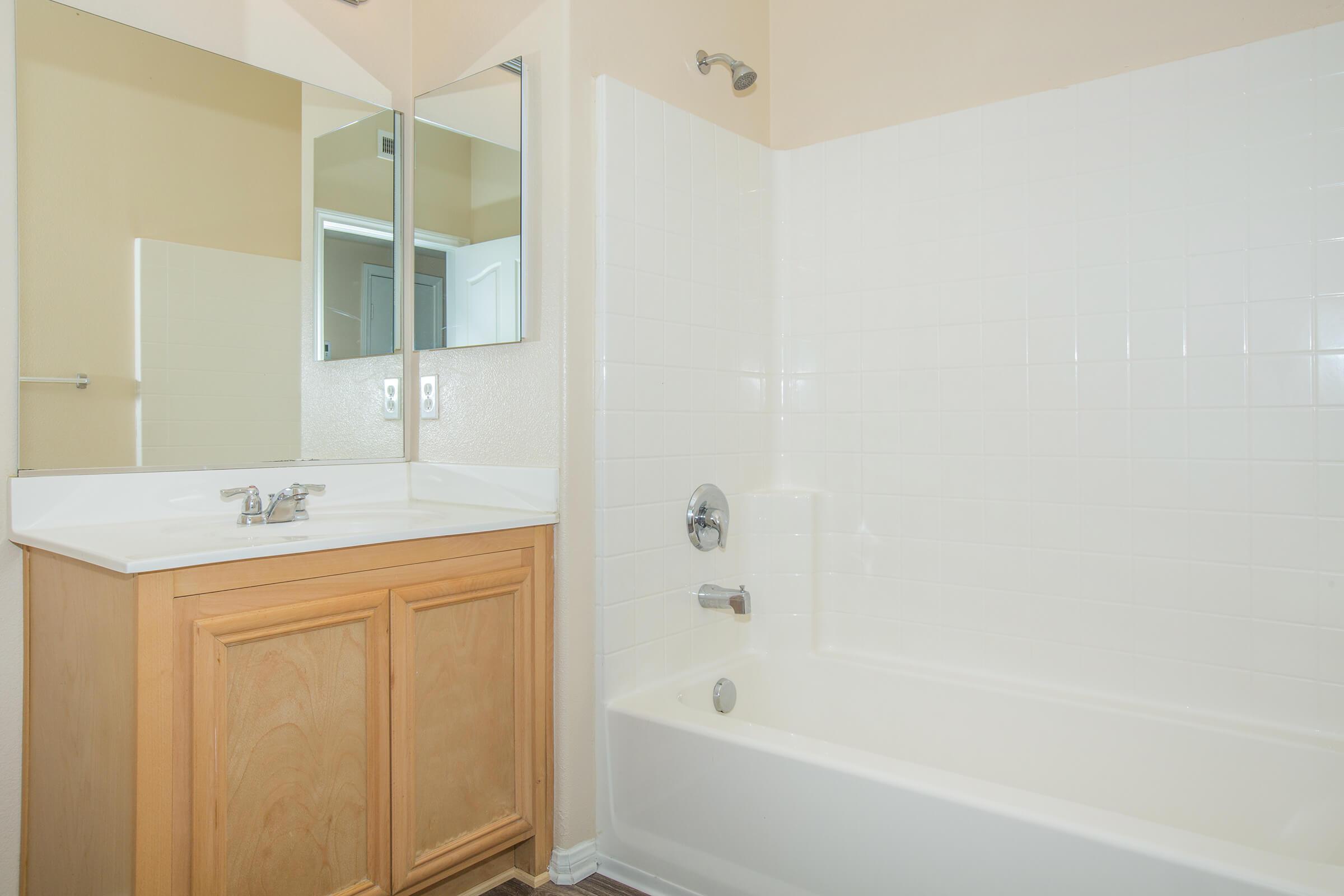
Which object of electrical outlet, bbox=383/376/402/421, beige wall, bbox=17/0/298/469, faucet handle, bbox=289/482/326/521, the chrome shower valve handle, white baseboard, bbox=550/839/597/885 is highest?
beige wall, bbox=17/0/298/469

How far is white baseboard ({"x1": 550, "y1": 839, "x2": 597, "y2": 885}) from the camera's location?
189cm

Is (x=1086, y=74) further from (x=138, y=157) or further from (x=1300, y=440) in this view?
(x=138, y=157)

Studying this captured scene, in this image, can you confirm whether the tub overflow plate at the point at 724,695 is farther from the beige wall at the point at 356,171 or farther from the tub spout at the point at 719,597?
the beige wall at the point at 356,171

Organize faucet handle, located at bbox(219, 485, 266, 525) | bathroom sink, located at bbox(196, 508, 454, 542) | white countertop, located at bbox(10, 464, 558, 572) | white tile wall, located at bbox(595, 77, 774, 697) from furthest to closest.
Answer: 1. white tile wall, located at bbox(595, 77, 774, 697)
2. faucet handle, located at bbox(219, 485, 266, 525)
3. bathroom sink, located at bbox(196, 508, 454, 542)
4. white countertop, located at bbox(10, 464, 558, 572)

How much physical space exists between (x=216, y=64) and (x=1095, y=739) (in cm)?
256

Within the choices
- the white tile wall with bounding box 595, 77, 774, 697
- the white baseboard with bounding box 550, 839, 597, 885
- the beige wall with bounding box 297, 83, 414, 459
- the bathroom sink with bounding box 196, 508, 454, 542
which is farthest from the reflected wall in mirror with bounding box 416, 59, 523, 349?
the white baseboard with bounding box 550, 839, 597, 885

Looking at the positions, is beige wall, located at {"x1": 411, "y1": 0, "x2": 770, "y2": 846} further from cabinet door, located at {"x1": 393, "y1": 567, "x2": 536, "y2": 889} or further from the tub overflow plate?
the tub overflow plate

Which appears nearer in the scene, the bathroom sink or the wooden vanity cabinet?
the wooden vanity cabinet

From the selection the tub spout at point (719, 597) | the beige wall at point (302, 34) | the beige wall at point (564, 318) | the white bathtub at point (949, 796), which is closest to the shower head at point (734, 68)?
the beige wall at point (564, 318)

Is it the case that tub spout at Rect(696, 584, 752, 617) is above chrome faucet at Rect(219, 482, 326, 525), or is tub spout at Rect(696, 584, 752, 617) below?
below

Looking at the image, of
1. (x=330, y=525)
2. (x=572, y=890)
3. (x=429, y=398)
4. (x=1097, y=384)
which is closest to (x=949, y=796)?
(x=572, y=890)

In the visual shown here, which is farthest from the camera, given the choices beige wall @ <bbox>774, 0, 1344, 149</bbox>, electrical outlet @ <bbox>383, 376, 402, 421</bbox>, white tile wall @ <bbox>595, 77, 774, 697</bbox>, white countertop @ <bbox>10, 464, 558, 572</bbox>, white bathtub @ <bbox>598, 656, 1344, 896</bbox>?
electrical outlet @ <bbox>383, 376, 402, 421</bbox>

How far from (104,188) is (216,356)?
401mm

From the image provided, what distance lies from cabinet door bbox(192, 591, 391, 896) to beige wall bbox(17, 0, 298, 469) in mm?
642
